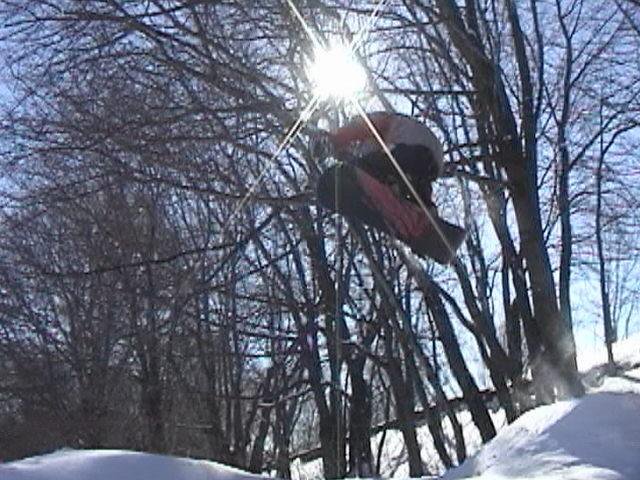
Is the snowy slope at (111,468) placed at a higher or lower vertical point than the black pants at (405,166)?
lower

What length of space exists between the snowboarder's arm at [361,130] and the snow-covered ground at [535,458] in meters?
2.01

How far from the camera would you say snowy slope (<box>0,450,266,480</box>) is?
378 centimetres

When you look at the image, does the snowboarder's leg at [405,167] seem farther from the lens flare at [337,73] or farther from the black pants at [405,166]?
the lens flare at [337,73]

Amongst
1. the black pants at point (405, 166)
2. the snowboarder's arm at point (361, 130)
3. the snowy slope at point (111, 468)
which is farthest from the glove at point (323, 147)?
the snowy slope at point (111, 468)

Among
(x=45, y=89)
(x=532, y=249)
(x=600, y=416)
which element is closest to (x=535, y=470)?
(x=600, y=416)

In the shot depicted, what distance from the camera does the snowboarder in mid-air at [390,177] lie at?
667 cm

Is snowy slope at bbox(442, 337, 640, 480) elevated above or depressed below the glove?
below

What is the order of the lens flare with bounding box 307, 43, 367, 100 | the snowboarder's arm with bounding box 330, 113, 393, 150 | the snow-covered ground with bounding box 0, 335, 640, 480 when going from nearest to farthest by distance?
the snow-covered ground with bounding box 0, 335, 640, 480
the snowboarder's arm with bounding box 330, 113, 393, 150
the lens flare with bounding box 307, 43, 367, 100

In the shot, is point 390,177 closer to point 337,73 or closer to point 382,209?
point 382,209

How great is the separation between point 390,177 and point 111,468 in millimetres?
3165

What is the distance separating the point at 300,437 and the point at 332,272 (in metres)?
6.25

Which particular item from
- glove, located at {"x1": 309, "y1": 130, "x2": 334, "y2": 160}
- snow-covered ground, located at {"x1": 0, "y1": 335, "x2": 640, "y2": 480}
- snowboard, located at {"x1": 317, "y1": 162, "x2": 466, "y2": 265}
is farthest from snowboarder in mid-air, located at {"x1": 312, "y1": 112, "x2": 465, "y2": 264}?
snow-covered ground, located at {"x1": 0, "y1": 335, "x2": 640, "y2": 480}

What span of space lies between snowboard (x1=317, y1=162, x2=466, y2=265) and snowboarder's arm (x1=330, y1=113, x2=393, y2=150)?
0.47 feet

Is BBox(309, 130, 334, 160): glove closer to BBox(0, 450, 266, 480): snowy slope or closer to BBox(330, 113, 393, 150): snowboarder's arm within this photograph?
BBox(330, 113, 393, 150): snowboarder's arm
